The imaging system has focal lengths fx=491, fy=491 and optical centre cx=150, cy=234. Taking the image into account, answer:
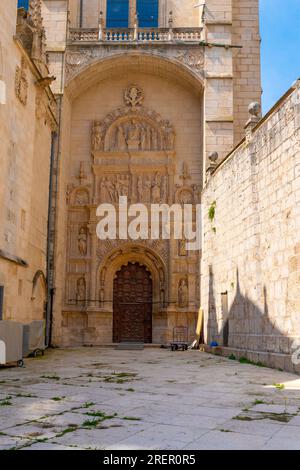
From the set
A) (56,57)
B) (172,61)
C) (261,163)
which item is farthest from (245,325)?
(56,57)

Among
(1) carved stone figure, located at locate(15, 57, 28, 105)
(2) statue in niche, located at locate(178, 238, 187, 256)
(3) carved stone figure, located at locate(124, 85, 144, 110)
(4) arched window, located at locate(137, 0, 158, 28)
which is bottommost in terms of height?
(2) statue in niche, located at locate(178, 238, 187, 256)

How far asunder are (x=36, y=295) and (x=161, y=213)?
594 cm

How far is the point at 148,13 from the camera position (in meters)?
19.6

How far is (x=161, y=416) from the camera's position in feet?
14.5

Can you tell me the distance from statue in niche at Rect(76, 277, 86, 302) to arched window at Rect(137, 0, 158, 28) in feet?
33.9

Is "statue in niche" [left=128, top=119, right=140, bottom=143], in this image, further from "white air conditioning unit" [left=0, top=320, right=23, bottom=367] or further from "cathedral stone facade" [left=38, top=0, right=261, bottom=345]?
"white air conditioning unit" [left=0, top=320, right=23, bottom=367]

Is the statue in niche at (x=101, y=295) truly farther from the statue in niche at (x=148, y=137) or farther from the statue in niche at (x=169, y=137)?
the statue in niche at (x=169, y=137)

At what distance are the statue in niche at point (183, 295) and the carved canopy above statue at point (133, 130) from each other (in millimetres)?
5127

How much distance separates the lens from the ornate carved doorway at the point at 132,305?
57.8ft

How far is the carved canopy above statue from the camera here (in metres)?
18.5

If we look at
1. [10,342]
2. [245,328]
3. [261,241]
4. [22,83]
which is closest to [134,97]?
[22,83]


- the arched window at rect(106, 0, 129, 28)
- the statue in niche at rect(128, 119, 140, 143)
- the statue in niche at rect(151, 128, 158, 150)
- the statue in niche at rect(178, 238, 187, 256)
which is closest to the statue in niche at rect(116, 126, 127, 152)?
the statue in niche at rect(128, 119, 140, 143)

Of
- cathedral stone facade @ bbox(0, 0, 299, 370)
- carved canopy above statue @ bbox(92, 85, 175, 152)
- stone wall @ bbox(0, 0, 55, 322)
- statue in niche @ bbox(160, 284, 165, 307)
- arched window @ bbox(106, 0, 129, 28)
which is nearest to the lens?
stone wall @ bbox(0, 0, 55, 322)

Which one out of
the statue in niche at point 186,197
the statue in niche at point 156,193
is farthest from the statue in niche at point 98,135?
the statue in niche at point 186,197
